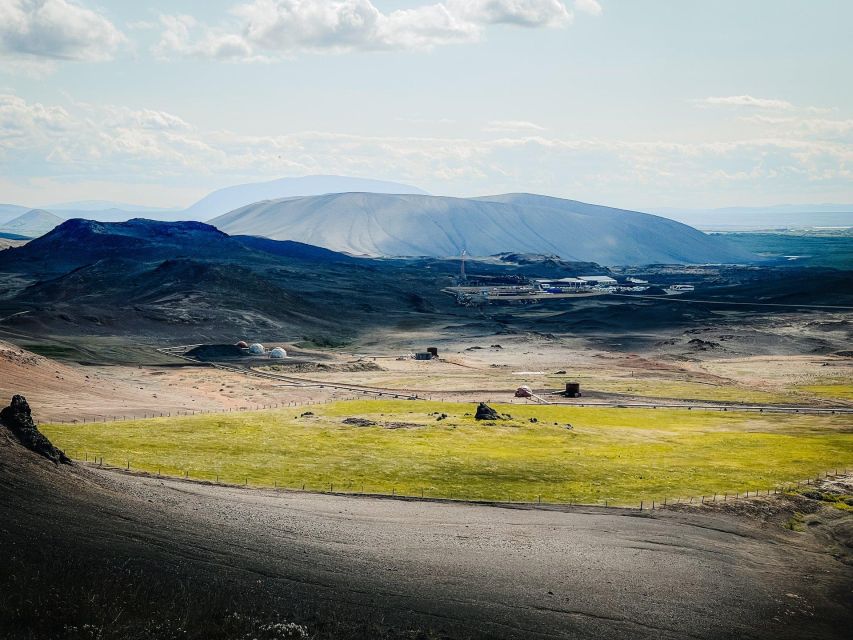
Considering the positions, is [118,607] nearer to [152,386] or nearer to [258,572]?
[258,572]

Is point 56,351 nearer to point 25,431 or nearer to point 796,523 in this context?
point 25,431

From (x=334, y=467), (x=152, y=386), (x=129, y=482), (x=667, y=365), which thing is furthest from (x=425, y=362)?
(x=129, y=482)

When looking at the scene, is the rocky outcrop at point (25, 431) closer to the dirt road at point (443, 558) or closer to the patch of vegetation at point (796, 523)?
the dirt road at point (443, 558)

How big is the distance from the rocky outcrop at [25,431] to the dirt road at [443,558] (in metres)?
1.44

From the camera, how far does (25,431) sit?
49156mm

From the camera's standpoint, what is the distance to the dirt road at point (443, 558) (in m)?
39.5

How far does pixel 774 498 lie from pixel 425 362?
96731 mm

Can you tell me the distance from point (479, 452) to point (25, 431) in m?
34.7

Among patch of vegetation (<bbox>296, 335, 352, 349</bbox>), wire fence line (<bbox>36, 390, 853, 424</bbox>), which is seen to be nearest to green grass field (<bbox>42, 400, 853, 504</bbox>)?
wire fence line (<bbox>36, 390, 853, 424</bbox>)

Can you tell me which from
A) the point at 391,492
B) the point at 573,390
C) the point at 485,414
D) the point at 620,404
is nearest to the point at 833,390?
the point at 620,404

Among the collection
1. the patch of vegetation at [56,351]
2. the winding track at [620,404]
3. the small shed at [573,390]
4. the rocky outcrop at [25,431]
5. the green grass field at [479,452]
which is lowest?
the winding track at [620,404]

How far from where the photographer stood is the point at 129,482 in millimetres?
51781

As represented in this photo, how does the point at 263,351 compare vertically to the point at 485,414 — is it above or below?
below

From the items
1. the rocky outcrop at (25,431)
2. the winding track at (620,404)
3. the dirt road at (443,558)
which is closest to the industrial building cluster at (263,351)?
the winding track at (620,404)
